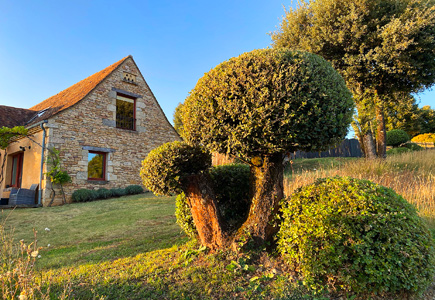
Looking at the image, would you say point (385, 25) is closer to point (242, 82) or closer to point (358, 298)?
point (242, 82)

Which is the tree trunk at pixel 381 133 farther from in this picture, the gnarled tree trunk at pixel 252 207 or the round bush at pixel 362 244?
the gnarled tree trunk at pixel 252 207

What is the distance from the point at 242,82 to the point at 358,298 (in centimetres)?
261

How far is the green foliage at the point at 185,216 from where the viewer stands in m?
4.16

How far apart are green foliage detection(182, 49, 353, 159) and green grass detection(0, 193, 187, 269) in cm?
221

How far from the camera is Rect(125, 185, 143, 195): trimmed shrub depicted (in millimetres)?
11984

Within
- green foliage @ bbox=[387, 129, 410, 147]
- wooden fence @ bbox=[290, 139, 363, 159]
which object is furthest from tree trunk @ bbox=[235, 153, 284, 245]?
green foliage @ bbox=[387, 129, 410, 147]

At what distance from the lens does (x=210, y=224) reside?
3.57 m

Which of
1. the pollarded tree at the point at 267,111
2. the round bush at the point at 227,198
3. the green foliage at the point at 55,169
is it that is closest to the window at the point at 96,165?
the green foliage at the point at 55,169

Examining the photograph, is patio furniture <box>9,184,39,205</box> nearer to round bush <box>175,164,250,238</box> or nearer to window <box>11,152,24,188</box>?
window <box>11,152,24,188</box>

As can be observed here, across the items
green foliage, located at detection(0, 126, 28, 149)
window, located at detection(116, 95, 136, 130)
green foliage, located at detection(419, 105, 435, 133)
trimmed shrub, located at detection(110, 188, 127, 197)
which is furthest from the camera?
green foliage, located at detection(419, 105, 435, 133)

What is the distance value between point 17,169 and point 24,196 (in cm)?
357

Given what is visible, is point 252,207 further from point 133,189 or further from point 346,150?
point 346,150

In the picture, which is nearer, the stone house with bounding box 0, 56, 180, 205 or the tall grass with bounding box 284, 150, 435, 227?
the tall grass with bounding box 284, 150, 435, 227

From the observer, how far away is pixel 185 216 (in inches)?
166
